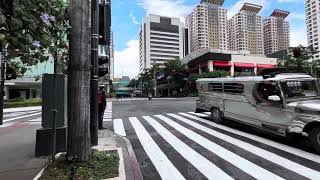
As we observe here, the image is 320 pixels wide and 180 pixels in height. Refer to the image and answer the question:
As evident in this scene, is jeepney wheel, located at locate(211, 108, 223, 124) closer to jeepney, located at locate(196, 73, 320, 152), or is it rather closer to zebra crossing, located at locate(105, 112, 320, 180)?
jeepney, located at locate(196, 73, 320, 152)

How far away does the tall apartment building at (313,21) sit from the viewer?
4414 centimetres

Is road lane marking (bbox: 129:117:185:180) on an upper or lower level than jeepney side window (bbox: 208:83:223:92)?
lower

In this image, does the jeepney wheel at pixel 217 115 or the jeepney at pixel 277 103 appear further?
the jeepney wheel at pixel 217 115

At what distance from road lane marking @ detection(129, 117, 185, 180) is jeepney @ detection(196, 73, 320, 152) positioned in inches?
132

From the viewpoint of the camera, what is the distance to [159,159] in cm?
736

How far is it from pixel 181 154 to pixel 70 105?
316 centimetres

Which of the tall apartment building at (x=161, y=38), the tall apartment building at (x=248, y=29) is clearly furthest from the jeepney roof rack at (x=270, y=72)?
the tall apartment building at (x=161, y=38)

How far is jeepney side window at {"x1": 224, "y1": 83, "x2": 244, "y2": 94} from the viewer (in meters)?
10.8

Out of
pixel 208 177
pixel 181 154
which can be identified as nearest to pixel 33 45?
pixel 208 177

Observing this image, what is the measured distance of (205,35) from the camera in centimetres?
10444

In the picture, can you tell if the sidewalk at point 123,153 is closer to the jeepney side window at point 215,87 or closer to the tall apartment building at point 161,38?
the jeepney side window at point 215,87

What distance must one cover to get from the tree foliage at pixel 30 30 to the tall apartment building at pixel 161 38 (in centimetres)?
10010

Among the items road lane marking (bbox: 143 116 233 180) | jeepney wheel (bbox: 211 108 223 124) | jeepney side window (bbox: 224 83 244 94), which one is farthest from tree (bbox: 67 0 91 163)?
jeepney wheel (bbox: 211 108 223 124)

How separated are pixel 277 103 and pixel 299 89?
83 cm
